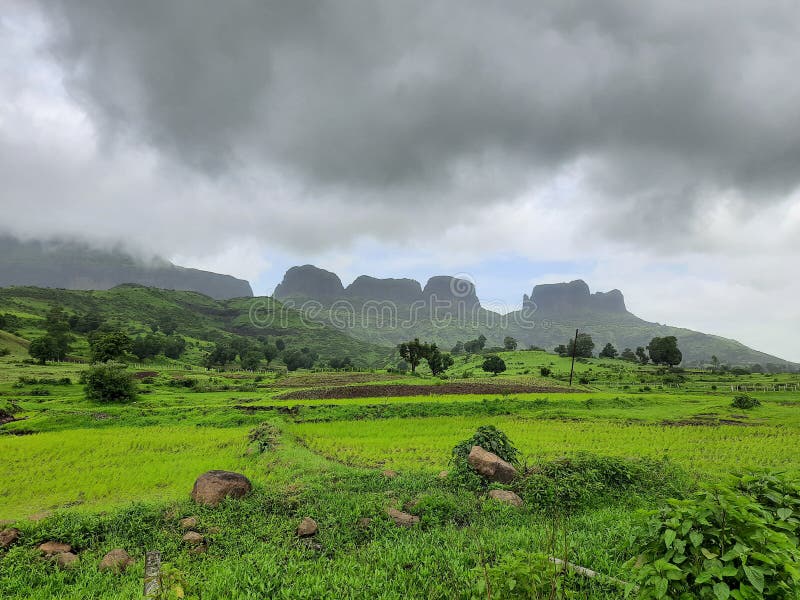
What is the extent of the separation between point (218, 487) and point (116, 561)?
10.7 feet

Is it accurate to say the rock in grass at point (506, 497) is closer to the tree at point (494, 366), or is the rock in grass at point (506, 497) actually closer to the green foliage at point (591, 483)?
the green foliage at point (591, 483)

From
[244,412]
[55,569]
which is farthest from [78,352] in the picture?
[55,569]

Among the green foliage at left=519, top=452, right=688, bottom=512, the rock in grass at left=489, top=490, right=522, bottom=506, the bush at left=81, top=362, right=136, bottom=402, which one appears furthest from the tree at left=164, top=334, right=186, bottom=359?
the rock in grass at left=489, top=490, right=522, bottom=506

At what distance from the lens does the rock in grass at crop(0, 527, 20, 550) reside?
8.36 meters

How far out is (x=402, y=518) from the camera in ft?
32.4

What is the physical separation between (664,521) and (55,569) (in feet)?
34.5

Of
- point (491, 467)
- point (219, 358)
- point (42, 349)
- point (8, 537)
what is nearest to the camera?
point (8, 537)

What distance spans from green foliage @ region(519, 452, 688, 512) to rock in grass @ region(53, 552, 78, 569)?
10615mm

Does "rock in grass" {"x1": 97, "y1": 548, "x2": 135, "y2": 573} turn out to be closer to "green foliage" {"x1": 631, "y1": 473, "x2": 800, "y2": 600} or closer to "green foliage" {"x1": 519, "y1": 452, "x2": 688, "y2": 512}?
"green foliage" {"x1": 631, "y1": 473, "x2": 800, "y2": 600}

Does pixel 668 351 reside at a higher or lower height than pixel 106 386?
higher

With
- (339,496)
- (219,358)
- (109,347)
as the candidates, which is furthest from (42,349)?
(339,496)

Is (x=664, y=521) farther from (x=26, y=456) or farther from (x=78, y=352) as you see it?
(x=78, y=352)

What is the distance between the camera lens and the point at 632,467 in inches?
521

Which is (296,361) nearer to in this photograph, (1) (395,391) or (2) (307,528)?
(1) (395,391)
